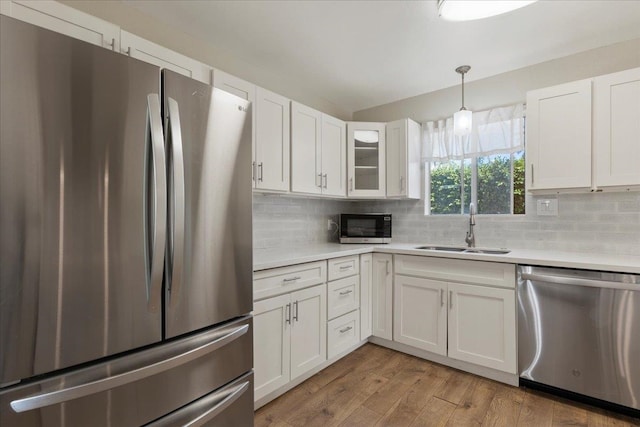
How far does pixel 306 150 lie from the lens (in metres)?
2.67

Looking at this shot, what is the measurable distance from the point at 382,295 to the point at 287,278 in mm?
1136

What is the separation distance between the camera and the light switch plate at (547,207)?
2523mm

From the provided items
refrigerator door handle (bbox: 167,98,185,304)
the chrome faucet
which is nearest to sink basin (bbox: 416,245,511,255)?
the chrome faucet

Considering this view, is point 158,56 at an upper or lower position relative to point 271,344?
upper

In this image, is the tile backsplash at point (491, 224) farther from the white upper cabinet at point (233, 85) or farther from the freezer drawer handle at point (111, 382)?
the freezer drawer handle at point (111, 382)

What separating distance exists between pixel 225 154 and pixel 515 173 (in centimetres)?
260

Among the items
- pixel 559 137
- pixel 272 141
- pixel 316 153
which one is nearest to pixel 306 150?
pixel 316 153

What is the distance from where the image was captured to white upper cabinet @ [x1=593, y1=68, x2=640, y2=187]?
79.6 inches

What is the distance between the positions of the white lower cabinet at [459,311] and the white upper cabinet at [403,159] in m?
0.77

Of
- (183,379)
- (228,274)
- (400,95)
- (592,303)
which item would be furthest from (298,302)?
(400,95)

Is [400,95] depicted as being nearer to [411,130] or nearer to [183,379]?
[411,130]

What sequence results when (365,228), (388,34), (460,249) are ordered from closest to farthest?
1. (388,34)
2. (460,249)
3. (365,228)

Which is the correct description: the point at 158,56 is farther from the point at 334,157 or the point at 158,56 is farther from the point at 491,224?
the point at 491,224

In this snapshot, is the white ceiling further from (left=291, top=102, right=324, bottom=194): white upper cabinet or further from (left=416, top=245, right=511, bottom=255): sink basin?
(left=416, top=245, right=511, bottom=255): sink basin
